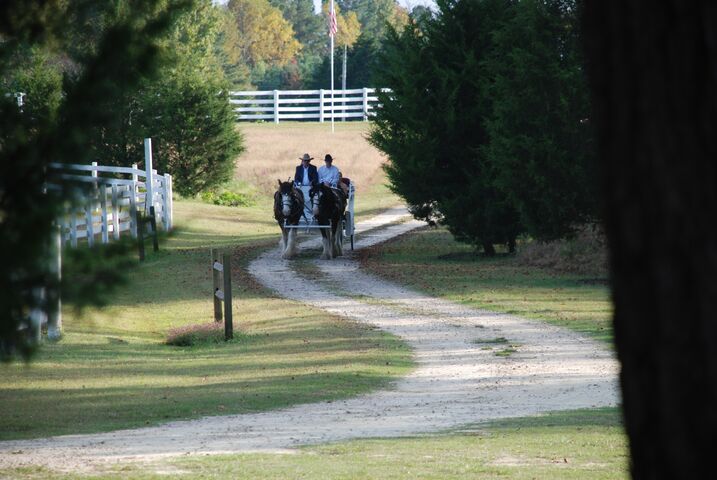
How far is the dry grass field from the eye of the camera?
54.4 metres

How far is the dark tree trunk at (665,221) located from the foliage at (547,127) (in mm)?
23299

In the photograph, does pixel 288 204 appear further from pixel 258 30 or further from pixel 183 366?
pixel 258 30

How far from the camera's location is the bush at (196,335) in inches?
739

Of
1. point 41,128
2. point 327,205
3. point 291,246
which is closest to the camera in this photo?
point 41,128

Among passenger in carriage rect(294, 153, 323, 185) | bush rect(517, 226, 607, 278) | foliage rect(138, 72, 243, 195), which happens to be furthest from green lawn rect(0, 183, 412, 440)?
foliage rect(138, 72, 243, 195)

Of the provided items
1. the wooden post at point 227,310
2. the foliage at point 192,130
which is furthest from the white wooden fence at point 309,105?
the wooden post at point 227,310

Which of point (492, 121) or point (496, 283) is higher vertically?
point (492, 121)

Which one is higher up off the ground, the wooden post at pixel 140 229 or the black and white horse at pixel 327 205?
the wooden post at pixel 140 229

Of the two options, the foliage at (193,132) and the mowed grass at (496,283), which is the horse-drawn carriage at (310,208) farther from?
the foliage at (193,132)

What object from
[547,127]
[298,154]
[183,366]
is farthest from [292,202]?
[298,154]

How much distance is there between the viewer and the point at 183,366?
53.0 feet

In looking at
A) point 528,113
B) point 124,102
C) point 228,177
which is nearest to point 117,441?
point 124,102

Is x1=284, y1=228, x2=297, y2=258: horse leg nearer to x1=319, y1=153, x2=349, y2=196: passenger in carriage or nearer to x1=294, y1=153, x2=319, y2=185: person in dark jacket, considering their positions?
x1=294, y1=153, x2=319, y2=185: person in dark jacket

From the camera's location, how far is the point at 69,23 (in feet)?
15.6
